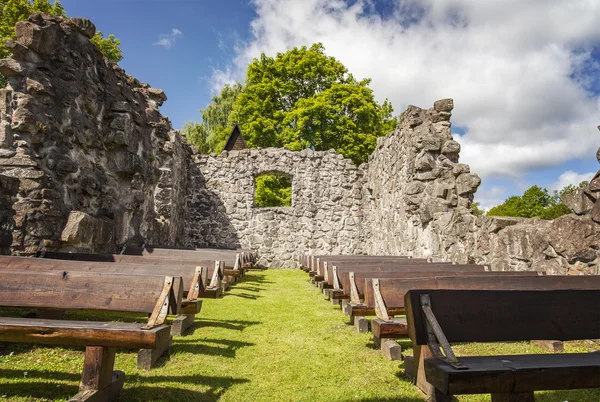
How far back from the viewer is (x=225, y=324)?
14.4ft

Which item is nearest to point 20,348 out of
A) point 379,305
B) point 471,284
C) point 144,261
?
point 144,261

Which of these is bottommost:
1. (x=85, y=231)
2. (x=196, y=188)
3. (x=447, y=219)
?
(x=85, y=231)

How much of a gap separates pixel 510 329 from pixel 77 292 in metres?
2.66

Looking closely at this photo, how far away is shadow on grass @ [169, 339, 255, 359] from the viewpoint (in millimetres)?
3283

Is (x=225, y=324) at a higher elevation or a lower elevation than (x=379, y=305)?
lower

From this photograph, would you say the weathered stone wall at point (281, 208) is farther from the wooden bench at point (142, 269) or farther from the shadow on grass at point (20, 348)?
the shadow on grass at point (20, 348)

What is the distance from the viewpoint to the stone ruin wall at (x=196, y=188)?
15.0 ft

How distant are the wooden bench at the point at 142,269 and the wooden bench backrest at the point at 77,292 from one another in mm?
647

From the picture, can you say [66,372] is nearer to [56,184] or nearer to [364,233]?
[56,184]

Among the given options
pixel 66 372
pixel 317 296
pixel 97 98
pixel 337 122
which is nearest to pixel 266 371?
pixel 66 372

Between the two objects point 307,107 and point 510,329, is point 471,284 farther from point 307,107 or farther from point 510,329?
point 307,107

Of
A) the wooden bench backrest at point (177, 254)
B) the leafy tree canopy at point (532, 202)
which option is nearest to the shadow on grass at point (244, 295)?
the wooden bench backrest at point (177, 254)

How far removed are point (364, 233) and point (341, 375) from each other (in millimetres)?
9112

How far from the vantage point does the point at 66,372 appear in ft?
8.76
